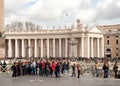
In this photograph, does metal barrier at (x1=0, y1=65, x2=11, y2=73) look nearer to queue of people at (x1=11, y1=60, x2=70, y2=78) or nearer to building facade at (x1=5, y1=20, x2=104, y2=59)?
queue of people at (x1=11, y1=60, x2=70, y2=78)

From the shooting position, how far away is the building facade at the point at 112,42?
461 ft

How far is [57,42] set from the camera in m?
126

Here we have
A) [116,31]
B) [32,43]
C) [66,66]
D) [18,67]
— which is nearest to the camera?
[18,67]

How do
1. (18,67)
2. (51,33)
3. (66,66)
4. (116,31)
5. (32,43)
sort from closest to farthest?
(18,67), (66,66), (51,33), (32,43), (116,31)

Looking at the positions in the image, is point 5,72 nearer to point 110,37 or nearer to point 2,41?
point 2,41

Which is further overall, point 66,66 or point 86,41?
point 86,41

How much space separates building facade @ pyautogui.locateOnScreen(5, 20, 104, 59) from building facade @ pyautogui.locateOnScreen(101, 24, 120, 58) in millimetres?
10652

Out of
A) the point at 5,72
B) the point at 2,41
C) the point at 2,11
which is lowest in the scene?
the point at 5,72

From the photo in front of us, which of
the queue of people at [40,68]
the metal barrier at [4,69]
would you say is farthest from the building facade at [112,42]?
the queue of people at [40,68]

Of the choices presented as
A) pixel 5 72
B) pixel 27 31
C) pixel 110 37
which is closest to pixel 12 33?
pixel 27 31

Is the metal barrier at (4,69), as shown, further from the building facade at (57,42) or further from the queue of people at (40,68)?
the building facade at (57,42)

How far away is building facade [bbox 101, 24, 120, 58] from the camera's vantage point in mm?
140375

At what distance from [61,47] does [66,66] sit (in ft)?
282

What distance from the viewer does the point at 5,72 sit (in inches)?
1563
